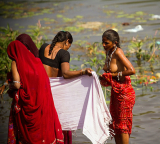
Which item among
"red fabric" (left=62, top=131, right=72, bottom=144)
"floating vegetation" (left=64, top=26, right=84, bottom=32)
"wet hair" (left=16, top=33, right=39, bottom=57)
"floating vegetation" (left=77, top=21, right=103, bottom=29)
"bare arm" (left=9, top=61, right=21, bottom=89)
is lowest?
"red fabric" (left=62, top=131, right=72, bottom=144)

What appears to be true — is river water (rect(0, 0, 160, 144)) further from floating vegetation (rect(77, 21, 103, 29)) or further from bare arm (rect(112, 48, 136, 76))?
bare arm (rect(112, 48, 136, 76))

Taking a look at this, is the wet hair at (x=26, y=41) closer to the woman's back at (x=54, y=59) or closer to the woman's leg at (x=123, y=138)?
the woman's back at (x=54, y=59)

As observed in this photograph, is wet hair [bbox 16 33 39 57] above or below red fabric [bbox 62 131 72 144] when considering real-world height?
above

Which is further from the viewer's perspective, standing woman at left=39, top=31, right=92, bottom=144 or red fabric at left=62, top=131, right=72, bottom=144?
red fabric at left=62, top=131, right=72, bottom=144

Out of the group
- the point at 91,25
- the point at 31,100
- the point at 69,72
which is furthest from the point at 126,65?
the point at 91,25

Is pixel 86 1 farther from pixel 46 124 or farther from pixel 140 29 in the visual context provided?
pixel 46 124

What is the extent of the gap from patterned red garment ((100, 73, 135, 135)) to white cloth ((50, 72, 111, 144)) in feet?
0.43

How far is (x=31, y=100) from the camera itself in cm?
321

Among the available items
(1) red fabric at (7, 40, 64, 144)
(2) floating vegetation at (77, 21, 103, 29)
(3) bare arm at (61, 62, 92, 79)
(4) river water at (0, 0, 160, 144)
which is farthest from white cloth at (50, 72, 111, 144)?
(2) floating vegetation at (77, 21, 103, 29)

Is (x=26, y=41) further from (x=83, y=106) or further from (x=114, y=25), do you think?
(x=114, y=25)

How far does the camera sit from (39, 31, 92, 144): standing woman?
3435 mm

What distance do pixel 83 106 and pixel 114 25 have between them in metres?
7.59

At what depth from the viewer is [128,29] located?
10.2 metres

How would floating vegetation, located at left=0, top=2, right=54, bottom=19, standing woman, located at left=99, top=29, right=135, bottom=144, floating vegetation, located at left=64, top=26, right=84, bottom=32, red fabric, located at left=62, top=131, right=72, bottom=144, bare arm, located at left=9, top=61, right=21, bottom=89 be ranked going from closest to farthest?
bare arm, located at left=9, top=61, right=21, bottom=89, standing woman, located at left=99, top=29, right=135, bottom=144, red fabric, located at left=62, top=131, right=72, bottom=144, floating vegetation, located at left=64, top=26, right=84, bottom=32, floating vegetation, located at left=0, top=2, right=54, bottom=19
